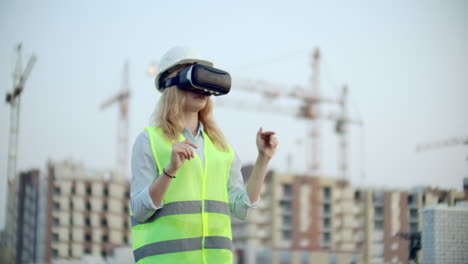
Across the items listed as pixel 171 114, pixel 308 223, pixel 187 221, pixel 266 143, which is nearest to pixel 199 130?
pixel 171 114

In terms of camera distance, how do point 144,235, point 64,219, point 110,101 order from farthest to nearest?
point 110,101
point 64,219
point 144,235

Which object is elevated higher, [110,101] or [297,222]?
[110,101]

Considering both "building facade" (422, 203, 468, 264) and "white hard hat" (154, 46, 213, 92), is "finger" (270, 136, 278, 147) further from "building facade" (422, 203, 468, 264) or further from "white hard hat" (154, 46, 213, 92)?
"building facade" (422, 203, 468, 264)

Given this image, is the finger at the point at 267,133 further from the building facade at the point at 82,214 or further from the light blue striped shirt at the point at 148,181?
the building facade at the point at 82,214

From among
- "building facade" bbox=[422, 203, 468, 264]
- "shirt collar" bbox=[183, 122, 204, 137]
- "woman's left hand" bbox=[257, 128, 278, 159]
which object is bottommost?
"building facade" bbox=[422, 203, 468, 264]

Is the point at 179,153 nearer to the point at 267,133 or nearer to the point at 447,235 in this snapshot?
the point at 267,133

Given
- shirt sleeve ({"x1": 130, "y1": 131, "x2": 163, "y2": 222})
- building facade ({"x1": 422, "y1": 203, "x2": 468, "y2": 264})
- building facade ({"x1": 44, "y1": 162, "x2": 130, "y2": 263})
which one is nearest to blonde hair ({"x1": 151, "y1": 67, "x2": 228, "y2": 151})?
shirt sleeve ({"x1": 130, "y1": 131, "x2": 163, "y2": 222})

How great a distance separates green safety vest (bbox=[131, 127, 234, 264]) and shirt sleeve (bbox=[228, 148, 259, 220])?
3.6 inches

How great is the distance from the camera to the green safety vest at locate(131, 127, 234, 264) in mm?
2689

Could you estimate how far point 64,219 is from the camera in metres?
90.2

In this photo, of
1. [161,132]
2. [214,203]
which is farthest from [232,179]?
[161,132]

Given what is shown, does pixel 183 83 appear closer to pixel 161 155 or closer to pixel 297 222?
pixel 161 155

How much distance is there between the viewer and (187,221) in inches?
107

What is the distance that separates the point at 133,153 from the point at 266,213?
9103cm
